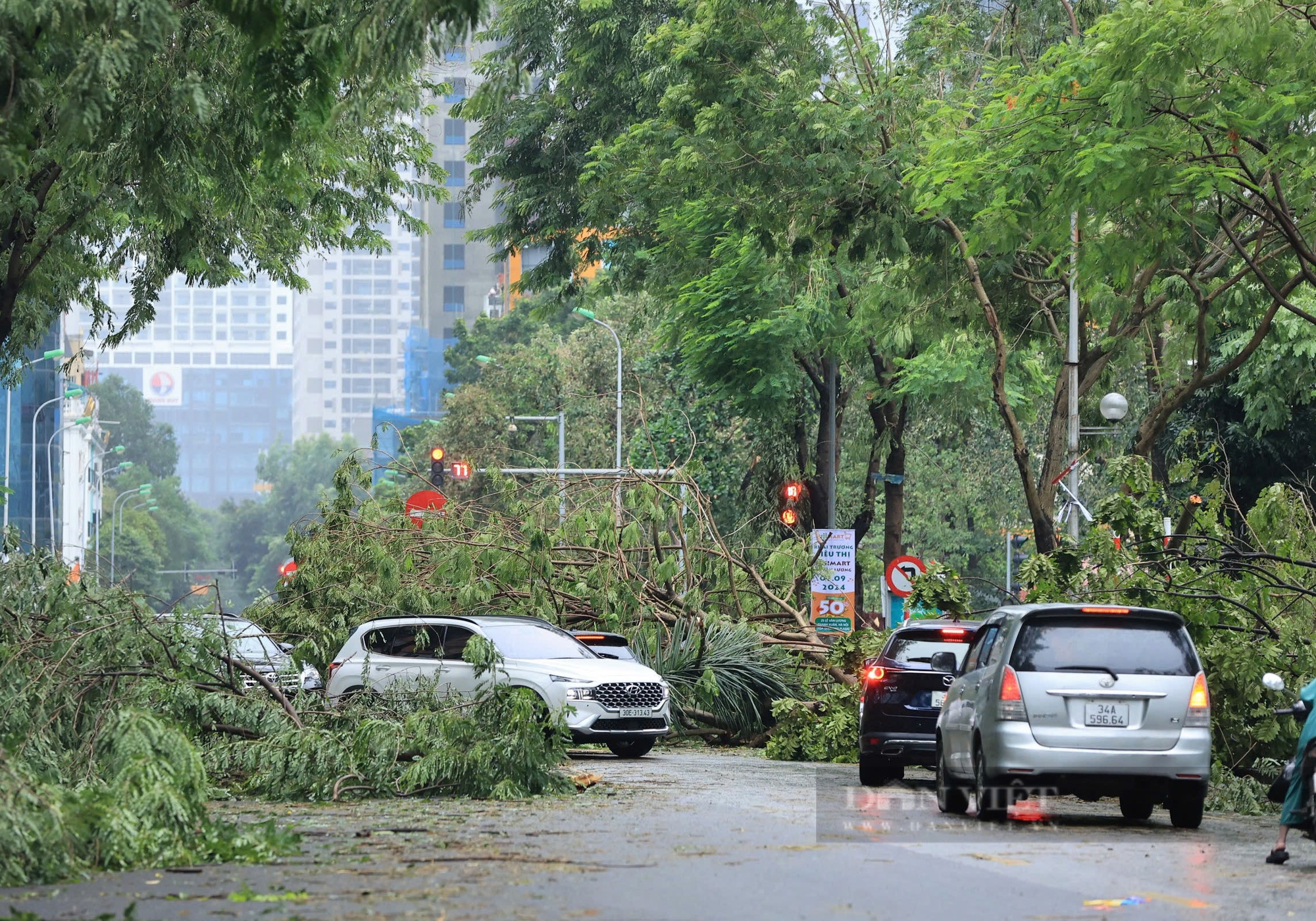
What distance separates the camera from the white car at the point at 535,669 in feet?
63.1

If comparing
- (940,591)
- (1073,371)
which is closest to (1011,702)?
A: (940,591)

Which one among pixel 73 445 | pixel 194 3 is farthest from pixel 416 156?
pixel 73 445

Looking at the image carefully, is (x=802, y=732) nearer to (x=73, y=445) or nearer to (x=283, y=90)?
(x=283, y=90)

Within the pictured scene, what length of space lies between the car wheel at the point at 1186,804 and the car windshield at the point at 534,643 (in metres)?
8.50

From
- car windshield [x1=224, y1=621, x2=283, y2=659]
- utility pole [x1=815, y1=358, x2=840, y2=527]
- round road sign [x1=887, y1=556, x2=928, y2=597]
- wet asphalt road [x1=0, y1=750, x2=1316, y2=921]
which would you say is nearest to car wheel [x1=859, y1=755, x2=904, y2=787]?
wet asphalt road [x1=0, y1=750, x2=1316, y2=921]

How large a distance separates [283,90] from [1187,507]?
12.3 m

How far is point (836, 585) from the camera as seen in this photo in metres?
30.0

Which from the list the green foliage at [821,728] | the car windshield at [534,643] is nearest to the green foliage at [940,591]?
the green foliage at [821,728]

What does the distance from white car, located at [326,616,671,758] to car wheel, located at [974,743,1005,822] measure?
6600 millimetres

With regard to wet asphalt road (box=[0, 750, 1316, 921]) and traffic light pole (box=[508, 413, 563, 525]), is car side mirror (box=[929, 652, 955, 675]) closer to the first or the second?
wet asphalt road (box=[0, 750, 1316, 921])

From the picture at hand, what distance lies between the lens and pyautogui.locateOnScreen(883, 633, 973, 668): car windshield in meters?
17.3

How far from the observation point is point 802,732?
2084cm

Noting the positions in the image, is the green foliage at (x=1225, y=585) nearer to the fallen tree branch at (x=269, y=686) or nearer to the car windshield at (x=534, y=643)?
the car windshield at (x=534, y=643)

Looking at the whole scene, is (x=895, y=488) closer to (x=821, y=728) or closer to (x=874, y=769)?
(x=821, y=728)
